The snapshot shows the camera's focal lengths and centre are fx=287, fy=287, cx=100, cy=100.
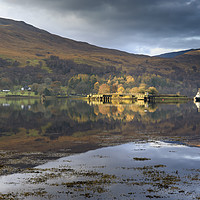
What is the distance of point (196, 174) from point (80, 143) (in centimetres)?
1548

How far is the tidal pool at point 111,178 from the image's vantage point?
15703mm

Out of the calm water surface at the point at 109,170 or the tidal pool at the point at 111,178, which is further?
the calm water surface at the point at 109,170

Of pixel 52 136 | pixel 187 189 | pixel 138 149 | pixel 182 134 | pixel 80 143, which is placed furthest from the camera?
pixel 182 134

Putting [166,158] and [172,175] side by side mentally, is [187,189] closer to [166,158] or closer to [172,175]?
[172,175]

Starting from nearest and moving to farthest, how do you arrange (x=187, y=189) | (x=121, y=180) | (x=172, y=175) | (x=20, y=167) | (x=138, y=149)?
(x=187, y=189)
(x=121, y=180)
(x=172, y=175)
(x=20, y=167)
(x=138, y=149)

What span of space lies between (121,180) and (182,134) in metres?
24.1

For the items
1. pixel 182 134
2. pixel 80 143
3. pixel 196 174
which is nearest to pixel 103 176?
pixel 196 174

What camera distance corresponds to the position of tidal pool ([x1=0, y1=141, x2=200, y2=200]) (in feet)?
51.5

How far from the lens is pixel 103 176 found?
18781 millimetres

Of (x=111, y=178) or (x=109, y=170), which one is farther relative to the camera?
(x=109, y=170)

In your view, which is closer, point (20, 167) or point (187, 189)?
point (187, 189)

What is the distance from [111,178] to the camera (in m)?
18.4

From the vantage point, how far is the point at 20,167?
21.2 meters

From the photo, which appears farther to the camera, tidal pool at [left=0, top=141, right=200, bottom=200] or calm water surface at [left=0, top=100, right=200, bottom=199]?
calm water surface at [left=0, top=100, right=200, bottom=199]
